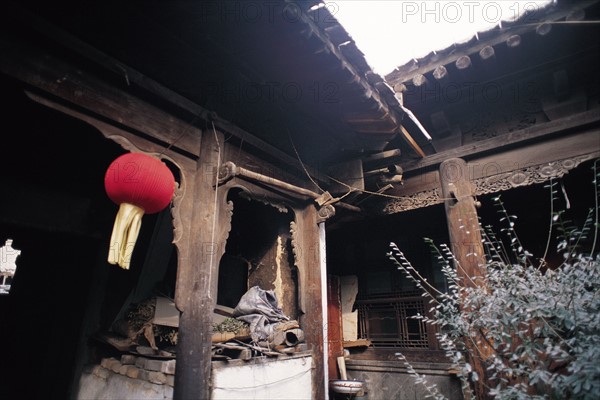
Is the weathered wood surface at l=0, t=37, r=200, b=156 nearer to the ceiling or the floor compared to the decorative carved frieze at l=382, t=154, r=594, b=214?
nearer to the floor

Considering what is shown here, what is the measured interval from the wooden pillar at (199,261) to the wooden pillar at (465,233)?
9.91ft

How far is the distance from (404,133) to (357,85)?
153 cm

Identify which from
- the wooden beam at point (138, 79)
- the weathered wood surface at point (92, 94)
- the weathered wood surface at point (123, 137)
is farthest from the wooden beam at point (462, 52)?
the weathered wood surface at point (123, 137)

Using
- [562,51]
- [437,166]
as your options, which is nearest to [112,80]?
[437,166]

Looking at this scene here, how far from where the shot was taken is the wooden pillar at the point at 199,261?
10.2ft

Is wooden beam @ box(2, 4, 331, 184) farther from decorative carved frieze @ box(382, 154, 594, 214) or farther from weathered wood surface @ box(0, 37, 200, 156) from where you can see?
decorative carved frieze @ box(382, 154, 594, 214)

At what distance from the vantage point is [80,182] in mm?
5051

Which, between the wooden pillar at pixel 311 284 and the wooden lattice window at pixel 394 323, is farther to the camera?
the wooden lattice window at pixel 394 323

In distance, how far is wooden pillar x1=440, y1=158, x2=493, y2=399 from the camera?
4.27 meters

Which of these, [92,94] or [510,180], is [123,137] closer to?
[92,94]

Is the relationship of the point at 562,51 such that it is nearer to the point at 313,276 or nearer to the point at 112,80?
the point at 313,276

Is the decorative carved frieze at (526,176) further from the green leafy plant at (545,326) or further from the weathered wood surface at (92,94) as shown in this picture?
the weathered wood surface at (92,94)

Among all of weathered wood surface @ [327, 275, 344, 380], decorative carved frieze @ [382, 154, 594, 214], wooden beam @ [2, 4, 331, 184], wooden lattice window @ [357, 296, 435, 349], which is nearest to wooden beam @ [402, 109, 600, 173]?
decorative carved frieze @ [382, 154, 594, 214]

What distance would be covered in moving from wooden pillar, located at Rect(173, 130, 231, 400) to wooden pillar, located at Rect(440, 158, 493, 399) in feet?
9.91
